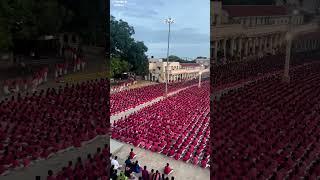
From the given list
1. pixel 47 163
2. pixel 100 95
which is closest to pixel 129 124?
pixel 100 95

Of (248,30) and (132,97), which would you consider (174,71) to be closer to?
(248,30)

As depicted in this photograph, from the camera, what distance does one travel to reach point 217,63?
26531mm

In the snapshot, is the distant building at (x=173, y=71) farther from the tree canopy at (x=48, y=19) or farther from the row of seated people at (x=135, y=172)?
the row of seated people at (x=135, y=172)

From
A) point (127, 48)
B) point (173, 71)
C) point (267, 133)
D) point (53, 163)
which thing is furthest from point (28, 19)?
point (173, 71)

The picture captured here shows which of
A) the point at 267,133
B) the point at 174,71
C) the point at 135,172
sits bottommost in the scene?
the point at 135,172

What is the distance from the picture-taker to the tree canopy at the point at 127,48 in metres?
29.5

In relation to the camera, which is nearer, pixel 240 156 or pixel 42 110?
pixel 240 156

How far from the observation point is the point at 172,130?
14586 mm

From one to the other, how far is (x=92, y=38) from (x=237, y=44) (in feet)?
44.9

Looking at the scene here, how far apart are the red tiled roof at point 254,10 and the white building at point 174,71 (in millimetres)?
4914

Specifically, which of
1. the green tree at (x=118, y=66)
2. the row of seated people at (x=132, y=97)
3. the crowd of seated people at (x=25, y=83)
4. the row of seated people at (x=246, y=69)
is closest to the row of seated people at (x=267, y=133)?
the row of seated people at (x=246, y=69)

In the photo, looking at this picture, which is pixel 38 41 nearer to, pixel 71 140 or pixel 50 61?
pixel 50 61

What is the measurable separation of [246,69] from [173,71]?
10.8m

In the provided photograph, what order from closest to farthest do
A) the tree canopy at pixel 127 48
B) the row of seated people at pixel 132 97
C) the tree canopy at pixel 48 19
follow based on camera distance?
the tree canopy at pixel 48 19 → the row of seated people at pixel 132 97 → the tree canopy at pixel 127 48
